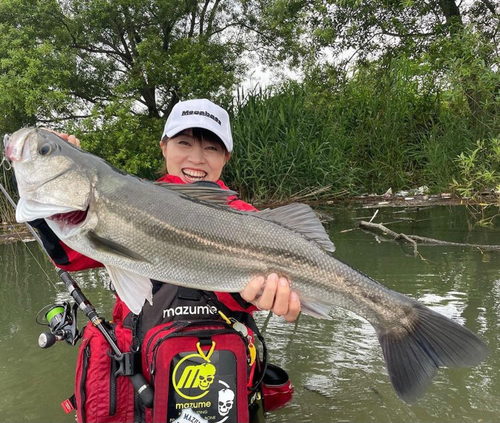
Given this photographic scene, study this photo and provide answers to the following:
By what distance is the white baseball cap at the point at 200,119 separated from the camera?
2748 mm

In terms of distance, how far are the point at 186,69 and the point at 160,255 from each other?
13.0 m

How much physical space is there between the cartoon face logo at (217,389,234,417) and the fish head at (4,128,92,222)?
1.05m

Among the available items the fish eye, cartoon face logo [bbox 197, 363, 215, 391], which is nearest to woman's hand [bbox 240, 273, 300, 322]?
cartoon face logo [bbox 197, 363, 215, 391]

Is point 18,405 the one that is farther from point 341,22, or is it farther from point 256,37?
point 256,37

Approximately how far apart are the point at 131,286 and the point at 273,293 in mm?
616

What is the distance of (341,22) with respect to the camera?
36.7 feet

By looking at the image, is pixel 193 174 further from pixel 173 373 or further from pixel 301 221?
pixel 173 373

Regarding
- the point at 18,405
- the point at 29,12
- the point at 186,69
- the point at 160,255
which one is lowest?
the point at 18,405

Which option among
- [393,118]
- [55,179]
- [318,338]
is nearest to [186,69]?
[393,118]

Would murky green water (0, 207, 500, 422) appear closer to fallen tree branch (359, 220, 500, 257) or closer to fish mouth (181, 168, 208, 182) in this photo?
fallen tree branch (359, 220, 500, 257)

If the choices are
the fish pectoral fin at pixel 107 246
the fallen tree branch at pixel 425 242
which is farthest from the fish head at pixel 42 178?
the fallen tree branch at pixel 425 242

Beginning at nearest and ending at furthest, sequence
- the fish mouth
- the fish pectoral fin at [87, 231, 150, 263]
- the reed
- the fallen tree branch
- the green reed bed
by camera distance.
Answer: the fish pectoral fin at [87, 231, 150, 263] → the fish mouth → the fallen tree branch → the reed → the green reed bed

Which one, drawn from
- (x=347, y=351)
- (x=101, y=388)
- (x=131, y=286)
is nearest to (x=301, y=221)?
(x=131, y=286)

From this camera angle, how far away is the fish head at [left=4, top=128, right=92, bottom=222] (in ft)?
6.17
